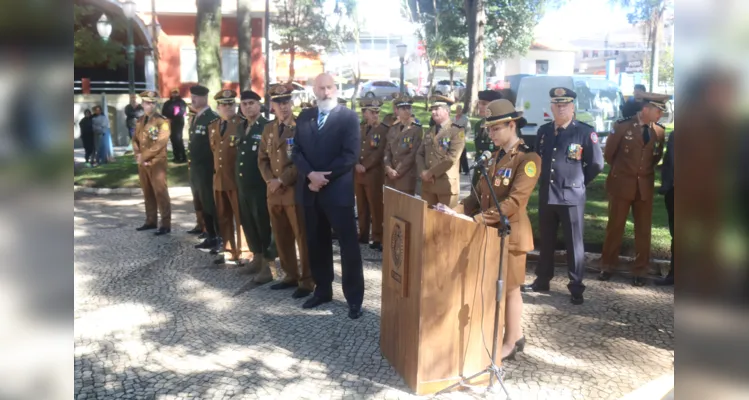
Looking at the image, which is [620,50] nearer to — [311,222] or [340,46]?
[340,46]

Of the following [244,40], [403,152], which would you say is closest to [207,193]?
[403,152]

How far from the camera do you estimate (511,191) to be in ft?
13.9

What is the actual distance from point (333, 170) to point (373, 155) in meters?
3.25

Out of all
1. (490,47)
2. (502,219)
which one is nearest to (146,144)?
(502,219)

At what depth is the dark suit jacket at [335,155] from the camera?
5.72m

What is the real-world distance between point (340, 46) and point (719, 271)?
48.2 meters

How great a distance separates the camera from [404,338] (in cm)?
428

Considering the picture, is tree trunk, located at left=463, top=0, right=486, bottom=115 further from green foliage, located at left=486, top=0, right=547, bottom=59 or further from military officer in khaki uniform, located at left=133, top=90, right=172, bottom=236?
military officer in khaki uniform, located at left=133, top=90, right=172, bottom=236

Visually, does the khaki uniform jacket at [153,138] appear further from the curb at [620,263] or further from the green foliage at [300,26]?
the green foliage at [300,26]

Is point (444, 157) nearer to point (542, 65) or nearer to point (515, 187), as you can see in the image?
point (515, 187)

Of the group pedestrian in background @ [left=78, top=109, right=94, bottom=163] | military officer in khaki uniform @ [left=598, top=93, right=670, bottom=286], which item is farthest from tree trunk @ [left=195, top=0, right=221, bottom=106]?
military officer in khaki uniform @ [left=598, top=93, right=670, bottom=286]

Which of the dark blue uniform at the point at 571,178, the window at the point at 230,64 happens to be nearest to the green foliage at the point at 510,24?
the window at the point at 230,64

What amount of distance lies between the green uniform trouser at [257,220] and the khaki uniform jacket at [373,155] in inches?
84.3

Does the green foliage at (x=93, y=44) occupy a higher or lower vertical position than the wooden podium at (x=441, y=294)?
higher
